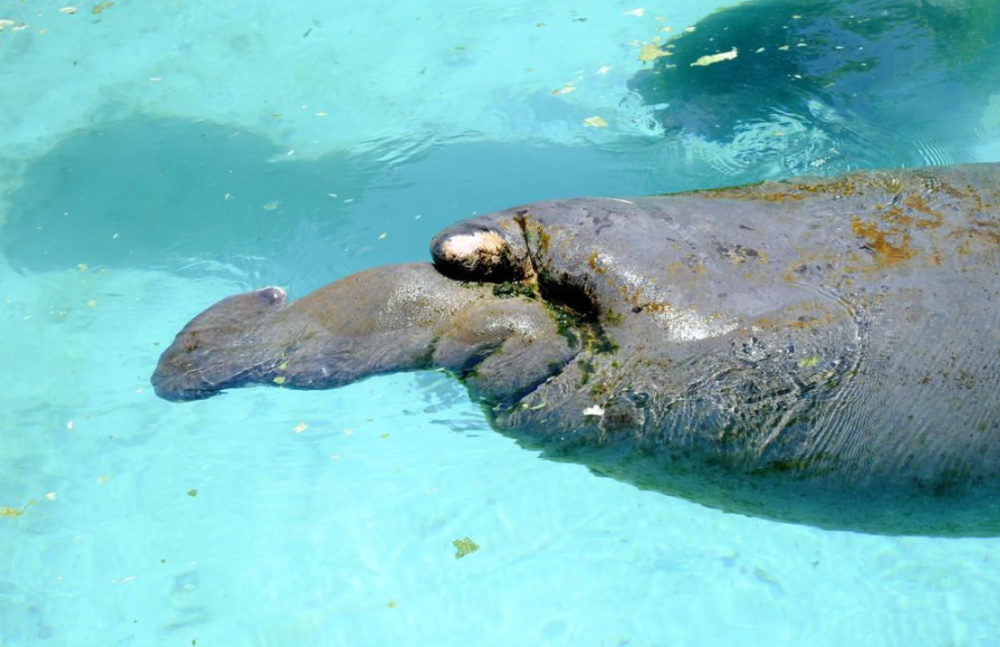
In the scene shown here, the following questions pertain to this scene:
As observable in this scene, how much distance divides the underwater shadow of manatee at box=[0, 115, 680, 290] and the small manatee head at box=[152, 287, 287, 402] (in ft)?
4.72

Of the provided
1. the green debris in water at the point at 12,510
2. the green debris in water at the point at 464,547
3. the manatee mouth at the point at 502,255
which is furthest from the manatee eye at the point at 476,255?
the green debris in water at the point at 12,510

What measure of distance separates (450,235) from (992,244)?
211 centimetres

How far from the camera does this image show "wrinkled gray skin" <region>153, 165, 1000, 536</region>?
3.45 m

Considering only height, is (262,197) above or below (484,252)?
below

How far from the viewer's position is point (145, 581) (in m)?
4.54

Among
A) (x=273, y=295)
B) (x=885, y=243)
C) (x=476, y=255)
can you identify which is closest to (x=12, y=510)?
(x=273, y=295)

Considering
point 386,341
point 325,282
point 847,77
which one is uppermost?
point 386,341

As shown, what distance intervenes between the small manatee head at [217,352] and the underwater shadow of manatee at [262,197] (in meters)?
1.44

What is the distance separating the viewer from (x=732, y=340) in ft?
11.6

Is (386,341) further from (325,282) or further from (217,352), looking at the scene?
(325,282)

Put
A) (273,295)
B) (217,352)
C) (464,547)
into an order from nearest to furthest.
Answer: (217,352)
(464,547)
(273,295)

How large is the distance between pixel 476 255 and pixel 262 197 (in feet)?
11.0

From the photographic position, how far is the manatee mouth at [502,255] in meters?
3.95

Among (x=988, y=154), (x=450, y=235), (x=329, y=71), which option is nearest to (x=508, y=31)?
(x=329, y=71)
